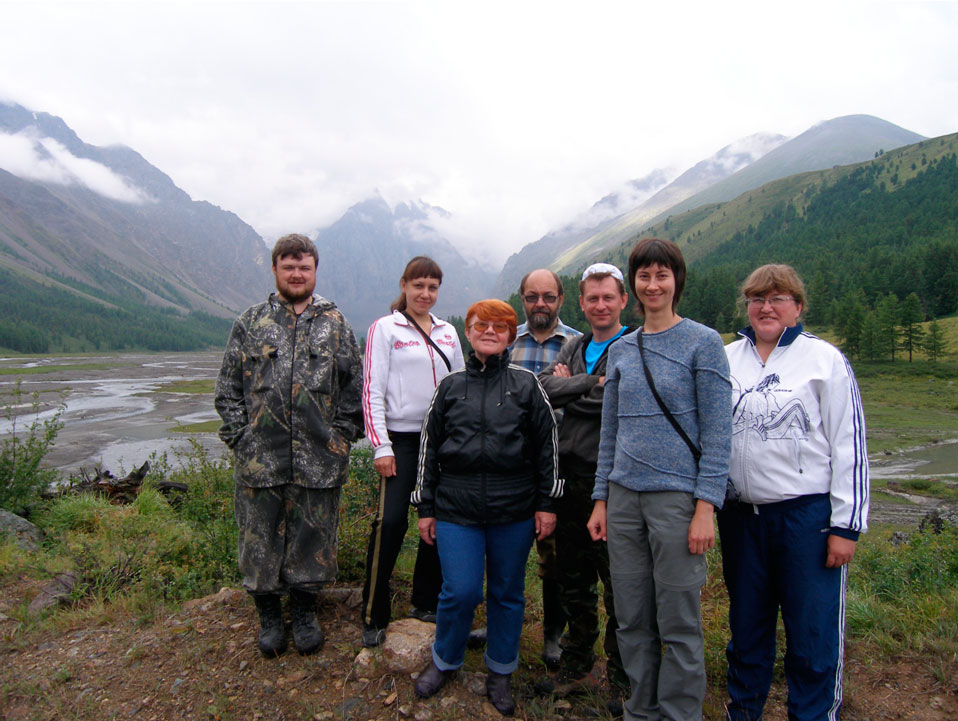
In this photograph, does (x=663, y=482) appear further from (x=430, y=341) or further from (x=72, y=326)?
(x=72, y=326)

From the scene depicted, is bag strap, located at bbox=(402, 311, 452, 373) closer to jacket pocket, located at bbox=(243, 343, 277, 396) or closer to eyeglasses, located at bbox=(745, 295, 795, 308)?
jacket pocket, located at bbox=(243, 343, 277, 396)

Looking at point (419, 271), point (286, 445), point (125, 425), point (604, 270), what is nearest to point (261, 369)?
point (286, 445)

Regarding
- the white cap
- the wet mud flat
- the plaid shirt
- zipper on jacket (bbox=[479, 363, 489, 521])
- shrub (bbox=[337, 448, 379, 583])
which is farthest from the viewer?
the wet mud flat

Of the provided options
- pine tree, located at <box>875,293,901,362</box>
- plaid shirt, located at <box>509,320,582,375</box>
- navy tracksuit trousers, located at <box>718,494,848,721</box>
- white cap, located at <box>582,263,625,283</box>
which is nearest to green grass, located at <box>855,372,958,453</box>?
pine tree, located at <box>875,293,901,362</box>

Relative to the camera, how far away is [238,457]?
143 inches

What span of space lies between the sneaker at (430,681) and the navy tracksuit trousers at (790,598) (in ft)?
5.96

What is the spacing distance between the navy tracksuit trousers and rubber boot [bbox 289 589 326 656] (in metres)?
2.73

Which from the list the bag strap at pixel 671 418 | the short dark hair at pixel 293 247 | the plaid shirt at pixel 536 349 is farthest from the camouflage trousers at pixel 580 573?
the short dark hair at pixel 293 247

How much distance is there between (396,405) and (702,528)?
6.81 feet

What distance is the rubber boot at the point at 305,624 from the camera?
3613 mm

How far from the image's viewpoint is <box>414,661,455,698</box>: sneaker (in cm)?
323

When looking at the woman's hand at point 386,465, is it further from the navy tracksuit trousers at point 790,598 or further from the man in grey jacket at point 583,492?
the navy tracksuit trousers at point 790,598

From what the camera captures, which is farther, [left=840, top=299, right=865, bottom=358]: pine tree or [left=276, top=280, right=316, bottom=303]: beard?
[left=840, top=299, right=865, bottom=358]: pine tree

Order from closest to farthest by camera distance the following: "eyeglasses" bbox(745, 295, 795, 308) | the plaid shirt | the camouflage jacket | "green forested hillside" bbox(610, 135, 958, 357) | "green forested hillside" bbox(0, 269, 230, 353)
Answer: "eyeglasses" bbox(745, 295, 795, 308) → the camouflage jacket → the plaid shirt → "green forested hillside" bbox(610, 135, 958, 357) → "green forested hillside" bbox(0, 269, 230, 353)
